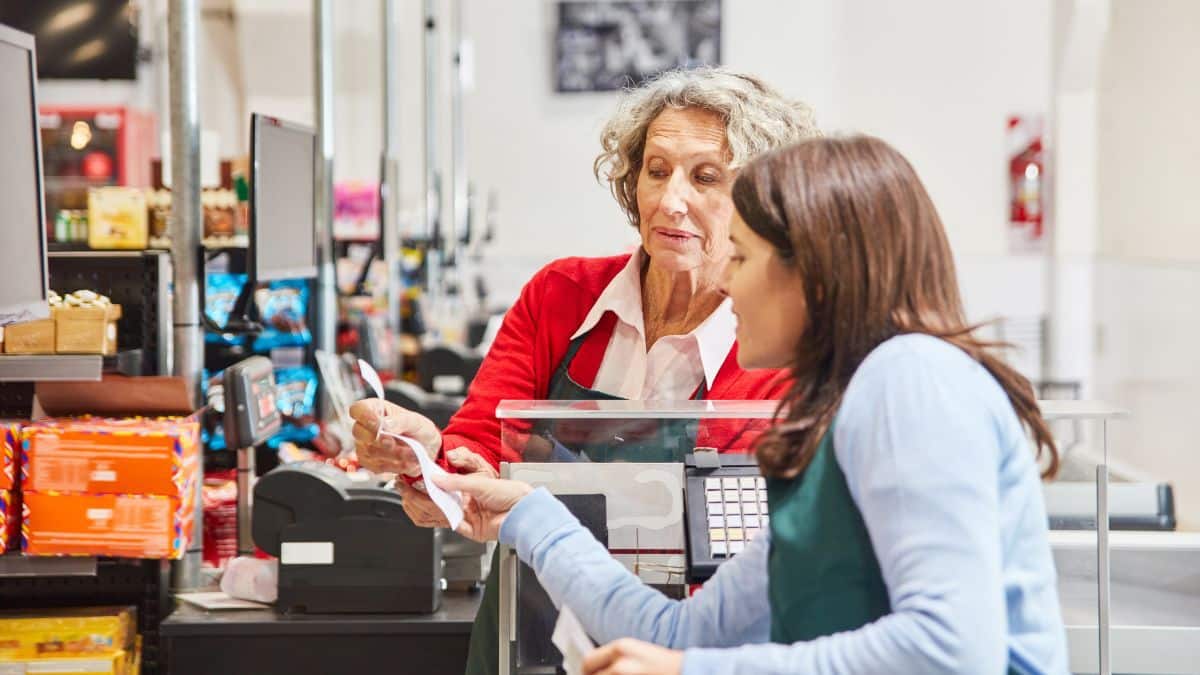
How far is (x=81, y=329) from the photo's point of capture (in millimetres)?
3127

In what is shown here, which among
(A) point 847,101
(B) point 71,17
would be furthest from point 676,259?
(A) point 847,101

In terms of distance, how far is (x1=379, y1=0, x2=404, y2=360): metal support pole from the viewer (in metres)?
6.36

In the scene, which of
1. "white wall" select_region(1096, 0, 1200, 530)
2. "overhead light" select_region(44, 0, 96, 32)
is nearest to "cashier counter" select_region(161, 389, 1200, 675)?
"white wall" select_region(1096, 0, 1200, 530)

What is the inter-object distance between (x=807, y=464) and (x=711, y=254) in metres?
1.13

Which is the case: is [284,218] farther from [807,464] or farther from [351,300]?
[351,300]

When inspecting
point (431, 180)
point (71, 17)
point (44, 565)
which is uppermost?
point (71, 17)

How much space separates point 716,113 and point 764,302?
1.08 meters

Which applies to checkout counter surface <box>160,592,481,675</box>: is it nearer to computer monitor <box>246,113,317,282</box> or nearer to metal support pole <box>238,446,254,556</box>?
metal support pole <box>238,446,254,556</box>

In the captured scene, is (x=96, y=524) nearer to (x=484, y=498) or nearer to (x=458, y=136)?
(x=484, y=498)

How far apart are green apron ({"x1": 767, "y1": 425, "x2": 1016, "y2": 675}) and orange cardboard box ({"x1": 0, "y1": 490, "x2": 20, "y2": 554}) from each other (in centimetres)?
210

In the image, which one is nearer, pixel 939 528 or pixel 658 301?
pixel 939 528

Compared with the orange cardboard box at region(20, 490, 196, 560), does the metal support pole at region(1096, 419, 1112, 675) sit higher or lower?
higher

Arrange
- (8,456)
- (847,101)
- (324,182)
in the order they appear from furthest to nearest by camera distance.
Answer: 1. (847,101)
2. (324,182)
3. (8,456)

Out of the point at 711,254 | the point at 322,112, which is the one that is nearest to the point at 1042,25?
the point at 322,112
